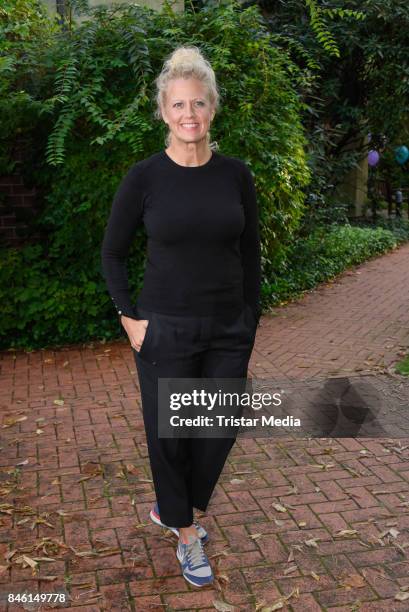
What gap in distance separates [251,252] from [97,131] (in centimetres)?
385

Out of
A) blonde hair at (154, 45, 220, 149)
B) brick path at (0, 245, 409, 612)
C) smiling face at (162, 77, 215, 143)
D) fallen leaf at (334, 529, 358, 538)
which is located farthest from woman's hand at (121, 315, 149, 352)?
fallen leaf at (334, 529, 358, 538)

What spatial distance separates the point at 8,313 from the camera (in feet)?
21.0

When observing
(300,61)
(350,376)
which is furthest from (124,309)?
(300,61)

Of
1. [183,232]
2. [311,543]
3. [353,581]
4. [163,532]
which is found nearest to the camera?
[183,232]

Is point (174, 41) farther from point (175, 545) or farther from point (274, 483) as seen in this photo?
point (175, 545)

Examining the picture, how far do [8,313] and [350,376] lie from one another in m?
3.17

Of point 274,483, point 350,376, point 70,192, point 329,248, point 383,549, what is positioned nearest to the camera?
point 383,549

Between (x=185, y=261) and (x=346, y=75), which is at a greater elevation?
(x=346, y=75)

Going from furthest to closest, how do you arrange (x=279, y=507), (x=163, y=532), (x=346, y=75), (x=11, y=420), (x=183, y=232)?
(x=346, y=75)
(x=11, y=420)
(x=279, y=507)
(x=163, y=532)
(x=183, y=232)

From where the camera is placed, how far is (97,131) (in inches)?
247

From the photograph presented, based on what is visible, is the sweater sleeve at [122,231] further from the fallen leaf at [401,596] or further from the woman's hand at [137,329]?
the fallen leaf at [401,596]

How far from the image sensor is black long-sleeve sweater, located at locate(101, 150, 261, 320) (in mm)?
2535

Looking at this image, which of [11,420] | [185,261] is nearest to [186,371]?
[185,261]

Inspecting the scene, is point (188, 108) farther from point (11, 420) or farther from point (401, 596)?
point (11, 420)
